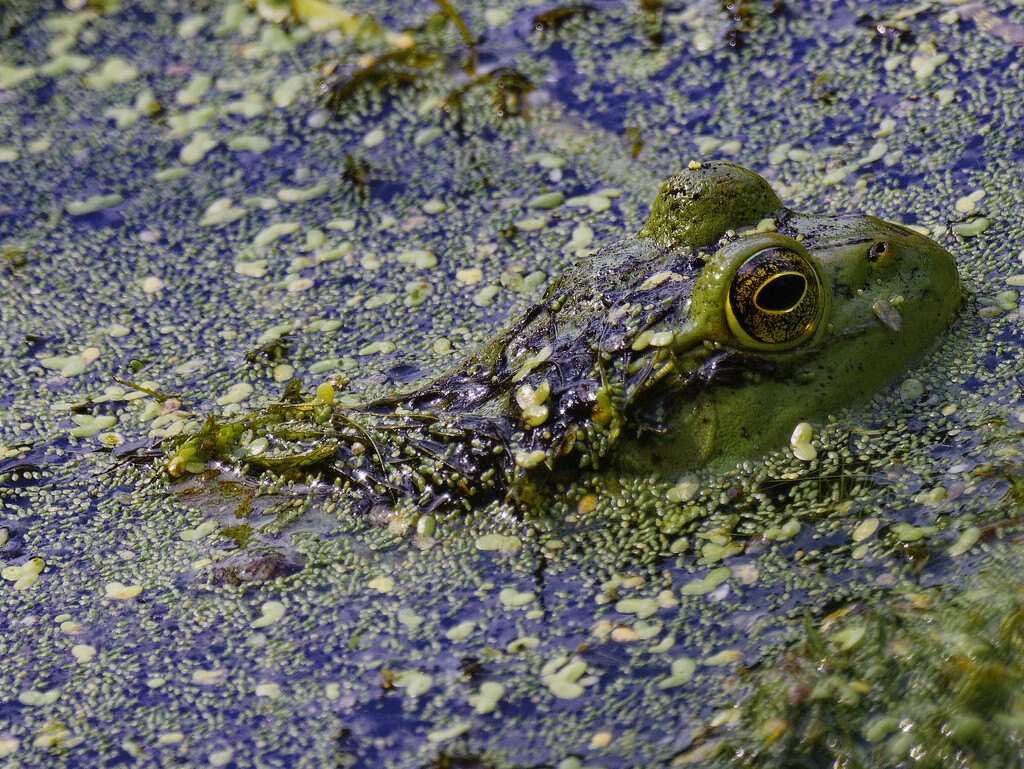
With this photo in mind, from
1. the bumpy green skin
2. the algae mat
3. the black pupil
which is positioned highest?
Answer: the bumpy green skin

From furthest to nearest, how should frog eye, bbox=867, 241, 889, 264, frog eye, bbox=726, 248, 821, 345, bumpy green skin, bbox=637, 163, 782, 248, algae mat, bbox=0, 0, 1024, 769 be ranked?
bumpy green skin, bbox=637, 163, 782, 248, frog eye, bbox=867, 241, 889, 264, frog eye, bbox=726, 248, 821, 345, algae mat, bbox=0, 0, 1024, 769

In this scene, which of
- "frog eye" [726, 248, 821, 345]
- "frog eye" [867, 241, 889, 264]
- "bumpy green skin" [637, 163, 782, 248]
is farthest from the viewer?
"bumpy green skin" [637, 163, 782, 248]

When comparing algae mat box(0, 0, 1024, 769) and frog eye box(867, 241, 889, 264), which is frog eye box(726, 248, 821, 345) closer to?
frog eye box(867, 241, 889, 264)

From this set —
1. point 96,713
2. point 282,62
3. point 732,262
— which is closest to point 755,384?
point 732,262

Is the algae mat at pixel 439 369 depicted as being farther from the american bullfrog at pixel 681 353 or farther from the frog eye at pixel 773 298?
the frog eye at pixel 773 298

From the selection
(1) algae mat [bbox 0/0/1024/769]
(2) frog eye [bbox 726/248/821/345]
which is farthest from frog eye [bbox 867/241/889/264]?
(1) algae mat [bbox 0/0/1024/769]

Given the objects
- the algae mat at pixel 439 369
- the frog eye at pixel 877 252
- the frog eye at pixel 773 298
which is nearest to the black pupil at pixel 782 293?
the frog eye at pixel 773 298

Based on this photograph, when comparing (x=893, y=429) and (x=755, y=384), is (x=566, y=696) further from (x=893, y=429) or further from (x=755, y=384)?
(x=893, y=429)
